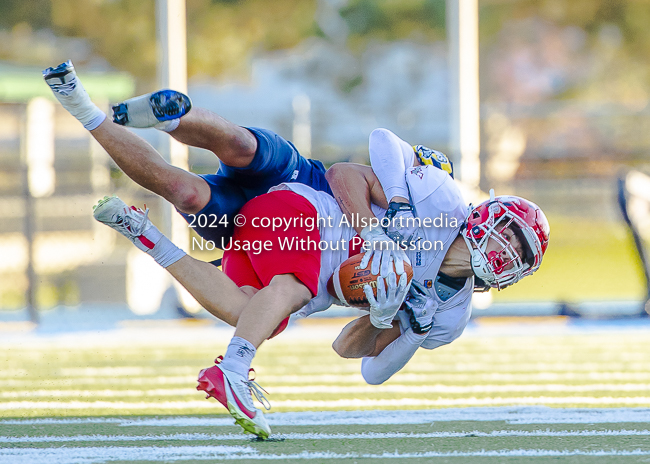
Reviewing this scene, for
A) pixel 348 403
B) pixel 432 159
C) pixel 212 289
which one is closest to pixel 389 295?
pixel 212 289

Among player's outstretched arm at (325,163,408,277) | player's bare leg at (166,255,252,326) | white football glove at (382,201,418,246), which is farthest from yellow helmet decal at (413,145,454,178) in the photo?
player's bare leg at (166,255,252,326)

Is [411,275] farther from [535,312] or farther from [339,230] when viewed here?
[535,312]

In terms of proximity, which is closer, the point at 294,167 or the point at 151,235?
the point at 151,235

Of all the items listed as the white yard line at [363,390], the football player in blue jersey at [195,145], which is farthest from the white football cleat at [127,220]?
the white yard line at [363,390]

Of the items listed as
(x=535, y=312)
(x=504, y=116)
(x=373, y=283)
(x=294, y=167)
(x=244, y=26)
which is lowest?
(x=535, y=312)

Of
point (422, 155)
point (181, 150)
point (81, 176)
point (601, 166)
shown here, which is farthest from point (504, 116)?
point (422, 155)

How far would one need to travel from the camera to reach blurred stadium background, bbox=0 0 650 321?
1069cm

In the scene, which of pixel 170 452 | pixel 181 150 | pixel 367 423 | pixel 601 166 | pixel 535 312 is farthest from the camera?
pixel 601 166

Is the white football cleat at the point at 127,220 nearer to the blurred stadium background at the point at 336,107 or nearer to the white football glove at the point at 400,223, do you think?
the white football glove at the point at 400,223

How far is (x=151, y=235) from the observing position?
147 inches

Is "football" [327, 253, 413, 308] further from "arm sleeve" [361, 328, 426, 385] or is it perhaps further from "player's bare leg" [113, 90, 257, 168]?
"player's bare leg" [113, 90, 257, 168]

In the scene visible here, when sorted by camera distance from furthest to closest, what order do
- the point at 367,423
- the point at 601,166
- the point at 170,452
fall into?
the point at 601,166, the point at 367,423, the point at 170,452

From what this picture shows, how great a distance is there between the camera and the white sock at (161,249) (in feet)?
12.3

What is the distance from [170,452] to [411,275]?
121 cm
